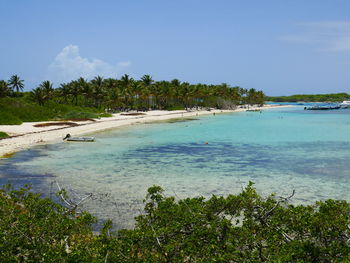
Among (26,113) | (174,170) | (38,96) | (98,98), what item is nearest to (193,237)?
(174,170)

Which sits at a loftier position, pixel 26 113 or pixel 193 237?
pixel 26 113

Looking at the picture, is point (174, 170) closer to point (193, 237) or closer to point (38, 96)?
point (193, 237)

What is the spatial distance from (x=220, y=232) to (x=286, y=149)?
96.6ft

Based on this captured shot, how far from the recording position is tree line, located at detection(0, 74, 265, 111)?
9162 cm

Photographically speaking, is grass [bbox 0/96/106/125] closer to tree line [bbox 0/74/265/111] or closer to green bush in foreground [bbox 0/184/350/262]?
tree line [bbox 0/74/265/111]

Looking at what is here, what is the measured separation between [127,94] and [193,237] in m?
93.4

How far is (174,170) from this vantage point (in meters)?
24.8

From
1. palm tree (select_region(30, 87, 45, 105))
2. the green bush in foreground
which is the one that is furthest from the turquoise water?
palm tree (select_region(30, 87, 45, 105))

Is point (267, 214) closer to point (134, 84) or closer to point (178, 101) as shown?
point (134, 84)

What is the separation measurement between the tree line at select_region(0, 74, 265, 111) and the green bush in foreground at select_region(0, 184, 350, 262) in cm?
7460

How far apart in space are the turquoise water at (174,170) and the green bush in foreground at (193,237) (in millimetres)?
3454

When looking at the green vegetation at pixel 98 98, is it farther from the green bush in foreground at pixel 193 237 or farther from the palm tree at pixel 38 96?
the green bush in foreground at pixel 193 237

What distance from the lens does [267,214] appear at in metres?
9.66

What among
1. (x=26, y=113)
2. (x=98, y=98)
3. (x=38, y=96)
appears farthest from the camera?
(x=98, y=98)
